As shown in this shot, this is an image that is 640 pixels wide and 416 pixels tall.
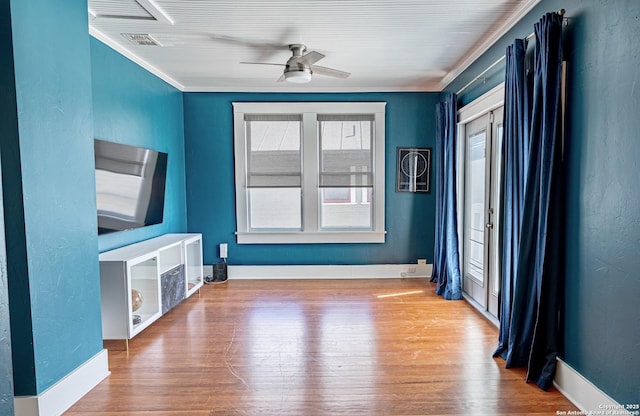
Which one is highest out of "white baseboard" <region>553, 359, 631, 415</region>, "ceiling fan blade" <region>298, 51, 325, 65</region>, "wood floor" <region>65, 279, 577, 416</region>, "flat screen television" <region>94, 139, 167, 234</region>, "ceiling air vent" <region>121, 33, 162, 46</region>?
"ceiling air vent" <region>121, 33, 162, 46</region>

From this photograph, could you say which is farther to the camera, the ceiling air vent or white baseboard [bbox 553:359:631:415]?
the ceiling air vent

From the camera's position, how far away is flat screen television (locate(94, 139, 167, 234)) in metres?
2.89

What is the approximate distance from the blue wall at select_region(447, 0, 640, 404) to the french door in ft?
3.20

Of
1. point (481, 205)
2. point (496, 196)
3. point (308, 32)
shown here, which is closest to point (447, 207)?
point (481, 205)

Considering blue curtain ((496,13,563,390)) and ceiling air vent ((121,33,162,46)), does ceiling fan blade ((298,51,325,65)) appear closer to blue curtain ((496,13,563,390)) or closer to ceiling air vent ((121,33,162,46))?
ceiling air vent ((121,33,162,46))

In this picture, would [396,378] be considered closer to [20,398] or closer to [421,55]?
[20,398]

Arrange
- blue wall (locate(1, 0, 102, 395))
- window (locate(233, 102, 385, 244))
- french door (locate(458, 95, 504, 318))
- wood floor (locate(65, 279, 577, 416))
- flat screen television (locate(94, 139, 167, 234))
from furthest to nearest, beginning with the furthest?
window (locate(233, 102, 385, 244))
french door (locate(458, 95, 504, 318))
flat screen television (locate(94, 139, 167, 234))
wood floor (locate(65, 279, 577, 416))
blue wall (locate(1, 0, 102, 395))

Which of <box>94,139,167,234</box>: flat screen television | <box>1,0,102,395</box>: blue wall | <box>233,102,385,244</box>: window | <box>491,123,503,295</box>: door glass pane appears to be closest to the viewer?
<box>1,0,102,395</box>: blue wall

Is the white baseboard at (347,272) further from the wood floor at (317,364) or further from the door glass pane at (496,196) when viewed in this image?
the door glass pane at (496,196)

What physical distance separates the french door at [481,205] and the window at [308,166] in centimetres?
115

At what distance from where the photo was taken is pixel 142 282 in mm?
3102

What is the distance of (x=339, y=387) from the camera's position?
7.43ft

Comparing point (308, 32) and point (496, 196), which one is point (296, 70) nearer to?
point (308, 32)

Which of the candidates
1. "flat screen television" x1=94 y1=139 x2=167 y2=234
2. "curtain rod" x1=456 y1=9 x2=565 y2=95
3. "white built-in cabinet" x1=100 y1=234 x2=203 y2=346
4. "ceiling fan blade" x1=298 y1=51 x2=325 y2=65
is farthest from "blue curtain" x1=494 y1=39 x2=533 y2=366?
"flat screen television" x1=94 y1=139 x2=167 y2=234
